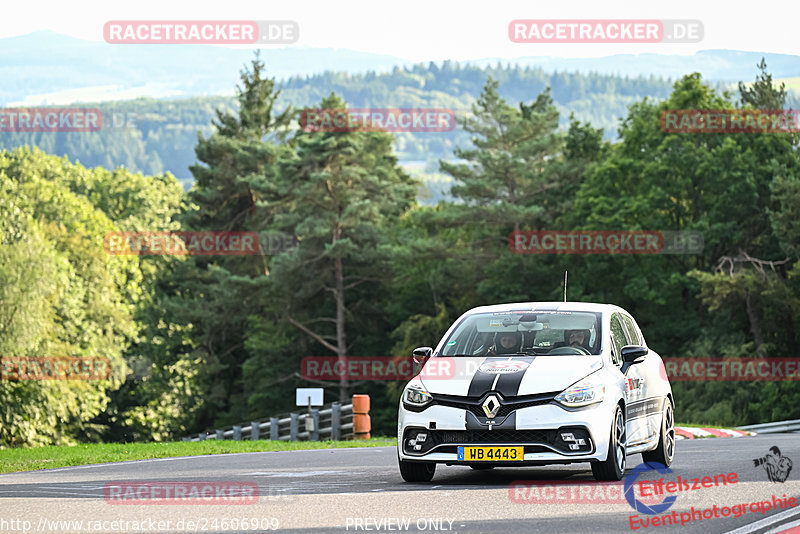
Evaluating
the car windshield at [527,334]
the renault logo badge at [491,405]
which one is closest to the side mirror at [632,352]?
the car windshield at [527,334]

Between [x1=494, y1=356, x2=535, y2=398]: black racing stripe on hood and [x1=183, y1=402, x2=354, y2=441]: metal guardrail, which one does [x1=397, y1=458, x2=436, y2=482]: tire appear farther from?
[x1=183, y1=402, x2=354, y2=441]: metal guardrail

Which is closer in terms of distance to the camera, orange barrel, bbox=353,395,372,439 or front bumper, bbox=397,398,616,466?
front bumper, bbox=397,398,616,466

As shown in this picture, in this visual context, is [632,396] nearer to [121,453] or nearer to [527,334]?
[527,334]

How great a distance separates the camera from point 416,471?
1262cm

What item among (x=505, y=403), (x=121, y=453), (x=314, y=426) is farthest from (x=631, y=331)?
(x=314, y=426)

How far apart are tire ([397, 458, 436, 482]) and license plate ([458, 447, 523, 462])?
0.61 meters

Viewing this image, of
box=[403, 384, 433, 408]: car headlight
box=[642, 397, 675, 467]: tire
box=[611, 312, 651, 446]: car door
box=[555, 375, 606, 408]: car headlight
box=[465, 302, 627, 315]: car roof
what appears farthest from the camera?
box=[642, 397, 675, 467]: tire

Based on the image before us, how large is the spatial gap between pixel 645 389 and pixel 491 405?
2.58 m

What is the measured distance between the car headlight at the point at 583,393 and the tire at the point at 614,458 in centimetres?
33

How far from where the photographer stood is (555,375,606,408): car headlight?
469 inches

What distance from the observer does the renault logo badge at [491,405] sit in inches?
465

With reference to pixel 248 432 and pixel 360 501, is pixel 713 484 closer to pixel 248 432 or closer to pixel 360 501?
pixel 360 501

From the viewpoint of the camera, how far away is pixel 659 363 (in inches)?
583

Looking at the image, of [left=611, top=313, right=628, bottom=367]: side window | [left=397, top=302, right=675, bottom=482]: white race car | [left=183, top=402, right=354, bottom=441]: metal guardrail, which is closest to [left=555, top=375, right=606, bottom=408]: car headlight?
[left=397, top=302, right=675, bottom=482]: white race car
